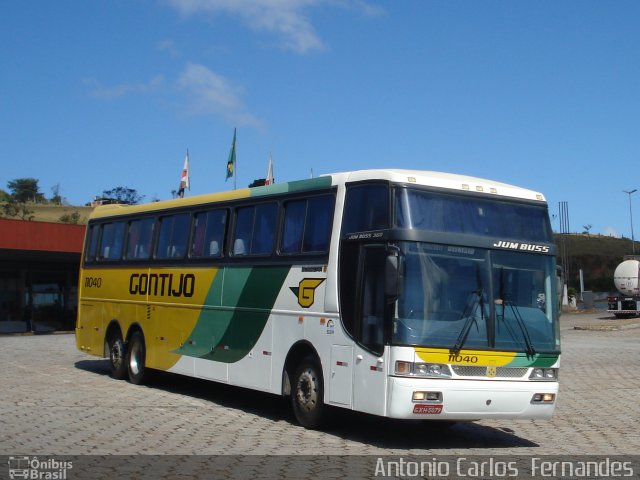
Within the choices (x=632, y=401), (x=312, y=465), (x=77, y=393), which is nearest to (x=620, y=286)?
(x=632, y=401)

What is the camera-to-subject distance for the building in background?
35.4 m

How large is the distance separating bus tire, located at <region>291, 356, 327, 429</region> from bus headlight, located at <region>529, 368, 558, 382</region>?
2.71 metres

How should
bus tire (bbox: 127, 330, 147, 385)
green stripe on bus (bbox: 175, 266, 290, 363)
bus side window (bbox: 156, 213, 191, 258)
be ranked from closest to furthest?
1. green stripe on bus (bbox: 175, 266, 290, 363)
2. bus side window (bbox: 156, 213, 191, 258)
3. bus tire (bbox: 127, 330, 147, 385)

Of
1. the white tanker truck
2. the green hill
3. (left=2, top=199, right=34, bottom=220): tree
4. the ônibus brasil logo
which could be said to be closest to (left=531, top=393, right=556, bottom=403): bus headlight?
the ônibus brasil logo

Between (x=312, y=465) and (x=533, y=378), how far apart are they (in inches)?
135

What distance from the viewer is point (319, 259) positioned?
12430 mm

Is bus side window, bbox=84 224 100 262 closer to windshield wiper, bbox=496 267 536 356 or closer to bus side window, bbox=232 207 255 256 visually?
bus side window, bbox=232 207 255 256

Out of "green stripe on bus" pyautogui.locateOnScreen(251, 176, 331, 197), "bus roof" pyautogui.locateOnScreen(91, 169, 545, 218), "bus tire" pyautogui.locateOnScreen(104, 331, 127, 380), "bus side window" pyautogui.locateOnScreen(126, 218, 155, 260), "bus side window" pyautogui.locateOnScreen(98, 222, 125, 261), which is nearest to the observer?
"bus roof" pyautogui.locateOnScreen(91, 169, 545, 218)

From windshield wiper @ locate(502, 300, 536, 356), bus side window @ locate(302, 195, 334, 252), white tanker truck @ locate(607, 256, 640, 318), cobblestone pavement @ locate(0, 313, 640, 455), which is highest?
white tanker truck @ locate(607, 256, 640, 318)

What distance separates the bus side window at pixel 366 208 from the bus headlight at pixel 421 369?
5.61ft

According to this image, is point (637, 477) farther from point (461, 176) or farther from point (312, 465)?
point (461, 176)

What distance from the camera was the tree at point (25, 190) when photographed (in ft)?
474

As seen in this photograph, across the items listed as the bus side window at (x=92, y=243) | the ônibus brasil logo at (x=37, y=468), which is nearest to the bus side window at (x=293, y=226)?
the ônibus brasil logo at (x=37, y=468)

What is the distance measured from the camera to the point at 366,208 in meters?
11.7
